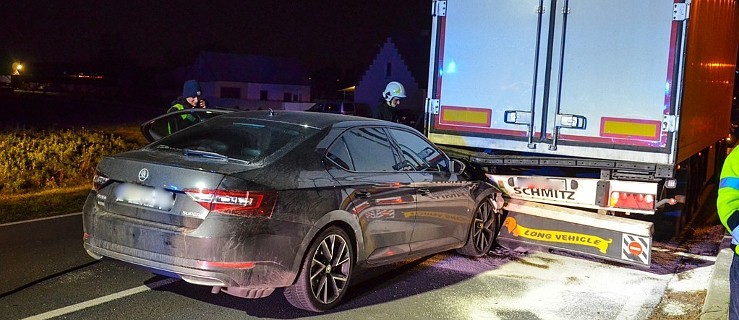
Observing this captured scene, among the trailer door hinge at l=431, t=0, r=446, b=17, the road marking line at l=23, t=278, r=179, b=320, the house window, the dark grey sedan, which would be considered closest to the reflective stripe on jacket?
the dark grey sedan

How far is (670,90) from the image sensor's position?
6988 mm

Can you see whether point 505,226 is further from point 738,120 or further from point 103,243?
point 738,120

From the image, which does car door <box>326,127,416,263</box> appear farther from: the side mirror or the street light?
the street light

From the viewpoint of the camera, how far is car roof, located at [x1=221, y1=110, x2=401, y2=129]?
18.7 feet

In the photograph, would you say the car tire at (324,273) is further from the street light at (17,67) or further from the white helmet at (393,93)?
the street light at (17,67)

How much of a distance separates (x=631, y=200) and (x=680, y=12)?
1945 mm

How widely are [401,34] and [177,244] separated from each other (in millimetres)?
47102

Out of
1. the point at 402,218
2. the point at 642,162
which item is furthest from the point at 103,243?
the point at 642,162

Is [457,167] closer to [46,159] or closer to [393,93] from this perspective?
[393,93]

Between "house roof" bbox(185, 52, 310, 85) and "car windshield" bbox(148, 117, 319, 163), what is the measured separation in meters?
63.5

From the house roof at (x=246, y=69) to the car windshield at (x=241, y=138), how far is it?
63531 mm

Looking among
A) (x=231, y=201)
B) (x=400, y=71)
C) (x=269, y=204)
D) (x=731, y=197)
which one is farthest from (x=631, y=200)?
(x=400, y=71)

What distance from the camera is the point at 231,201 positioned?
15.1 ft

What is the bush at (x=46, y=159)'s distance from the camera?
449 inches
